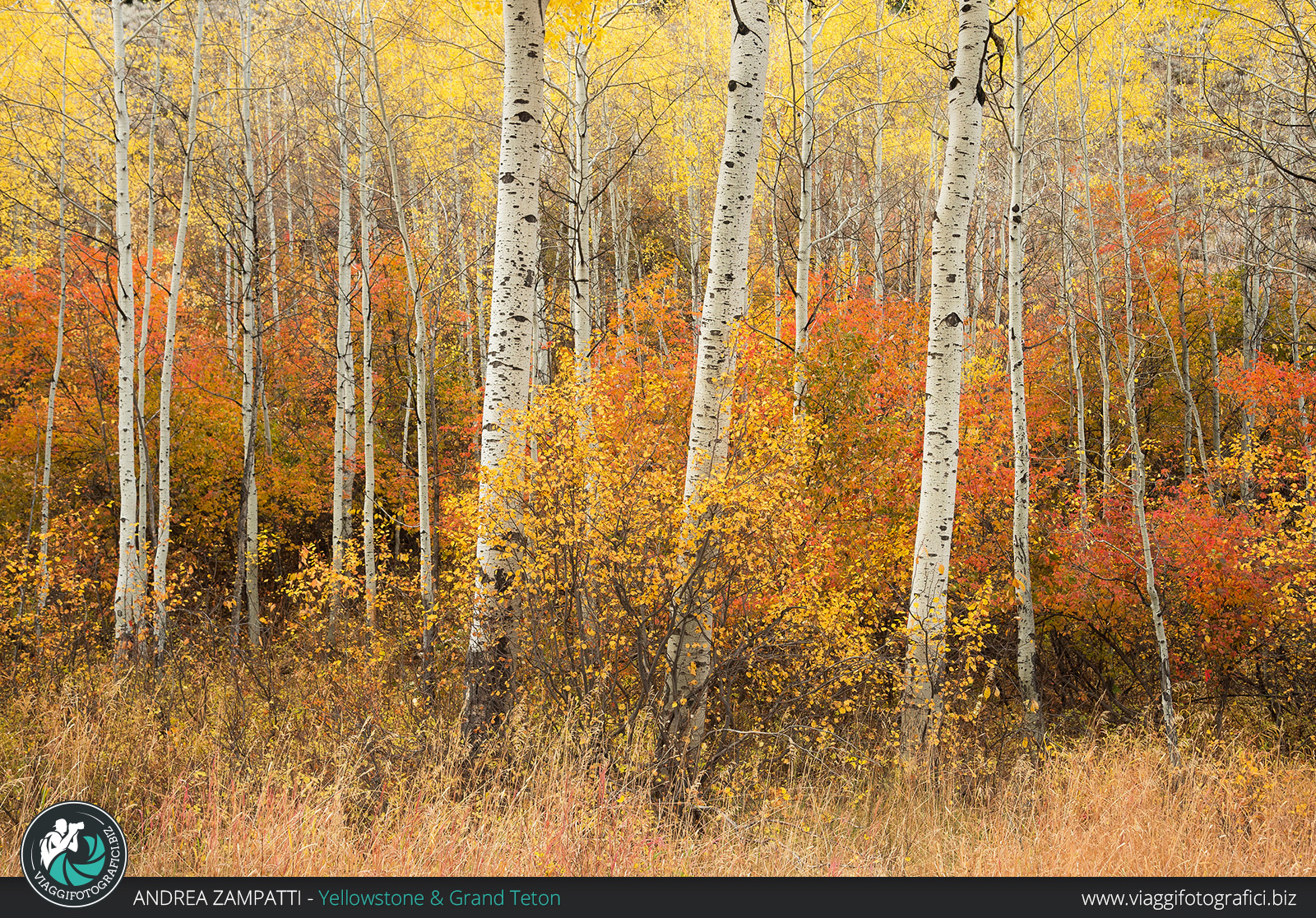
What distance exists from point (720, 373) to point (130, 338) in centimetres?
650

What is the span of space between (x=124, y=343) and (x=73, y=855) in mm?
6291

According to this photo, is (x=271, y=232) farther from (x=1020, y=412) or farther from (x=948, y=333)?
(x=948, y=333)

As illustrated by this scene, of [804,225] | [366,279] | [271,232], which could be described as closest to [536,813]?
[804,225]

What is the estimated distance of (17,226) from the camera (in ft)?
54.6

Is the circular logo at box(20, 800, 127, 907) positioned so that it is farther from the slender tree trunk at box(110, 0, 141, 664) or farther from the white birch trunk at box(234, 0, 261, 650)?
the white birch trunk at box(234, 0, 261, 650)

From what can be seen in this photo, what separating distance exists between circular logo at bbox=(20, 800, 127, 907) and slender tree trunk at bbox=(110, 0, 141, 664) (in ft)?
16.6

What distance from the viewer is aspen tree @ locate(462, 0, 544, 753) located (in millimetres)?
4336

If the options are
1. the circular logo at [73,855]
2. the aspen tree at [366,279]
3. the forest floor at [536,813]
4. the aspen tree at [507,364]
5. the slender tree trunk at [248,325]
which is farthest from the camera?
the aspen tree at [366,279]

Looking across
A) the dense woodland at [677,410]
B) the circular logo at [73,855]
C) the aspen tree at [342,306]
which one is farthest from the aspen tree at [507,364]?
the aspen tree at [342,306]

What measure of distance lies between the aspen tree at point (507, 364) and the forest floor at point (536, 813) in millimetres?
402

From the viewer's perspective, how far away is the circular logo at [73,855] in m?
2.87

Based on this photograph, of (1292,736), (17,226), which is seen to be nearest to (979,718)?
(1292,736)

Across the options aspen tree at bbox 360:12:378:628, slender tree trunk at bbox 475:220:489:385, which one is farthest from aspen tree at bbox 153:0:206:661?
slender tree trunk at bbox 475:220:489:385

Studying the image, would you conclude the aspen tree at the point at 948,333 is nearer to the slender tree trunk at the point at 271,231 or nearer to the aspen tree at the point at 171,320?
the aspen tree at the point at 171,320
